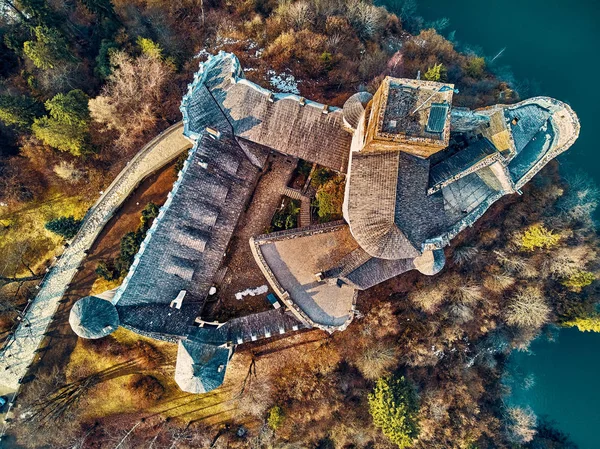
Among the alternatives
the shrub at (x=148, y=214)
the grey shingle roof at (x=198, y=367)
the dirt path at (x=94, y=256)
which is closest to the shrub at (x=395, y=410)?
the grey shingle roof at (x=198, y=367)

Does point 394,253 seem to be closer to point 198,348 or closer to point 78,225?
point 198,348

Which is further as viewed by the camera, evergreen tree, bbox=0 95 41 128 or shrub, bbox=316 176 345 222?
shrub, bbox=316 176 345 222

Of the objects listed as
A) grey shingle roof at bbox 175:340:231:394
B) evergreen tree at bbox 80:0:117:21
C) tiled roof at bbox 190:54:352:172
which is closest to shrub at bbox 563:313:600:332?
tiled roof at bbox 190:54:352:172

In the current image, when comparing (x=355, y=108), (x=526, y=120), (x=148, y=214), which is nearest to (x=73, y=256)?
(x=148, y=214)

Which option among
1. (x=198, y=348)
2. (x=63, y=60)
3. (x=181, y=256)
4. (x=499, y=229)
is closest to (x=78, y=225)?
(x=181, y=256)

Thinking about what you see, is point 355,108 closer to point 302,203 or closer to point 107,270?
point 302,203

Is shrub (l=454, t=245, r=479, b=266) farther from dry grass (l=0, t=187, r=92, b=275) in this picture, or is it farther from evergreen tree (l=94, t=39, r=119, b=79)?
evergreen tree (l=94, t=39, r=119, b=79)
